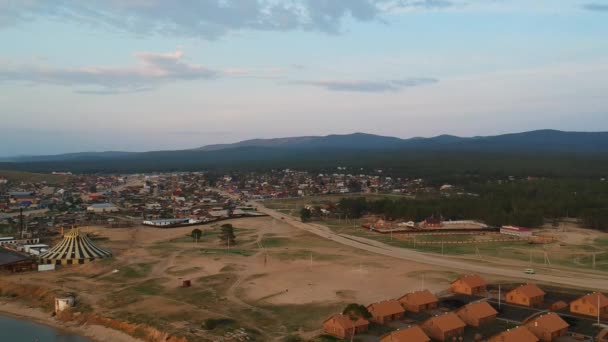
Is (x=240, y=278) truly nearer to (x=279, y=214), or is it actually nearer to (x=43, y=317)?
(x=43, y=317)

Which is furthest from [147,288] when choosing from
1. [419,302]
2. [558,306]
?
[558,306]

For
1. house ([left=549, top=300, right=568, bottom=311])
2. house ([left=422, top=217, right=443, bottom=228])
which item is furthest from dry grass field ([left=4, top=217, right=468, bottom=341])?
house ([left=422, top=217, right=443, bottom=228])

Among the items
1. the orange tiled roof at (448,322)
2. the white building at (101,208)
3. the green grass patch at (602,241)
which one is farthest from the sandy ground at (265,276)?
the white building at (101,208)

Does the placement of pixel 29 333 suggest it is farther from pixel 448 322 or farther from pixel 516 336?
pixel 516 336

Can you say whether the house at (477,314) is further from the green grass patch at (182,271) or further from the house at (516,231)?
the house at (516,231)

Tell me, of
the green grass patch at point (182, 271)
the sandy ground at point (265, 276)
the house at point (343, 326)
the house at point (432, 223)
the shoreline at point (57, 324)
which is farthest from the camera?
the house at point (432, 223)

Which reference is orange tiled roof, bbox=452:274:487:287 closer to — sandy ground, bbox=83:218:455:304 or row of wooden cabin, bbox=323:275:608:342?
row of wooden cabin, bbox=323:275:608:342
